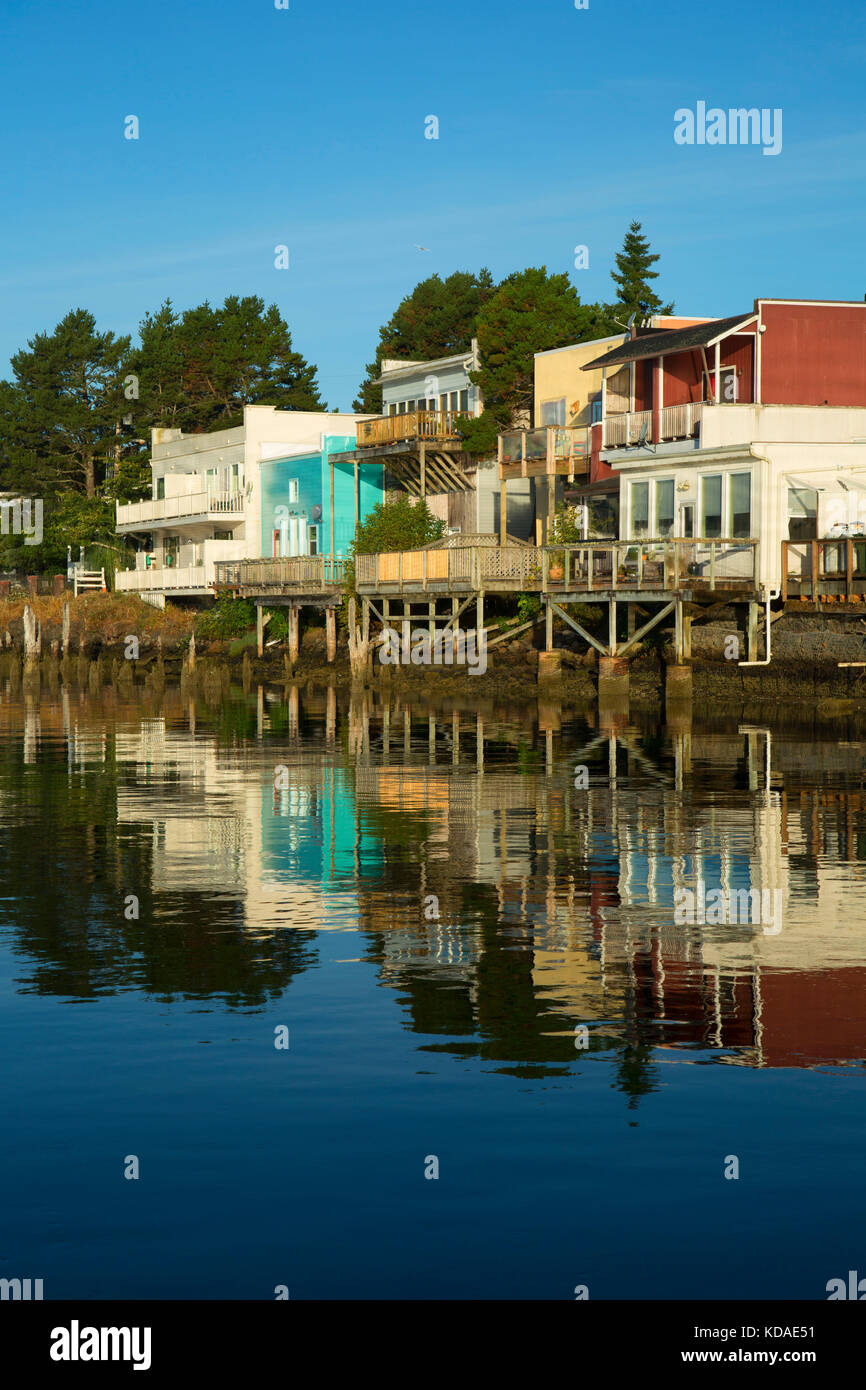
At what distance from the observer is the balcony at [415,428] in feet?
198

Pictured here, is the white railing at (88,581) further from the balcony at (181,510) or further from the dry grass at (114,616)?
the balcony at (181,510)

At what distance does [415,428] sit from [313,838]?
42683 millimetres

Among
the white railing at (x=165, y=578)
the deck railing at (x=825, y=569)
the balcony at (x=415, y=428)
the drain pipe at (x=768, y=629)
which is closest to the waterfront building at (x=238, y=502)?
the white railing at (x=165, y=578)

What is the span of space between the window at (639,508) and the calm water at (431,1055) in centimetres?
2642

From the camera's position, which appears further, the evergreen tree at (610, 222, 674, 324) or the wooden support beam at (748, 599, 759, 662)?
the evergreen tree at (610, 222, 674, 324)

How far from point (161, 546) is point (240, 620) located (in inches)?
658

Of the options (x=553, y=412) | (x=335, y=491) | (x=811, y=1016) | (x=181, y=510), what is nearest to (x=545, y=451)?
(x=553, y=412)

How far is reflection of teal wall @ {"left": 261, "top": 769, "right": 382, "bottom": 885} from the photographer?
17359 mm

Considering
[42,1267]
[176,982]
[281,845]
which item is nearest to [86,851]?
[281,845]

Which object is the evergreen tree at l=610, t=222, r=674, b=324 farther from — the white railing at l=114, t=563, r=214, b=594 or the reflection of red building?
the reflection of red building

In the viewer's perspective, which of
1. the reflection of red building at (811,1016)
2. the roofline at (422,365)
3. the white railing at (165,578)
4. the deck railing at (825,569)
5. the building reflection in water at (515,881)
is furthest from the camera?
the white railing at (165,578)

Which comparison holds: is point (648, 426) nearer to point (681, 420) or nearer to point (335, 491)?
point (681, 420)

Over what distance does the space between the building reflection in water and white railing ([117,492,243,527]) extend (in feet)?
142

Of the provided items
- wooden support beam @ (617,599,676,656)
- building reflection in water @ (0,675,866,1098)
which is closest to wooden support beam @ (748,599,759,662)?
wooden support beam @ (617,599,676,656)
